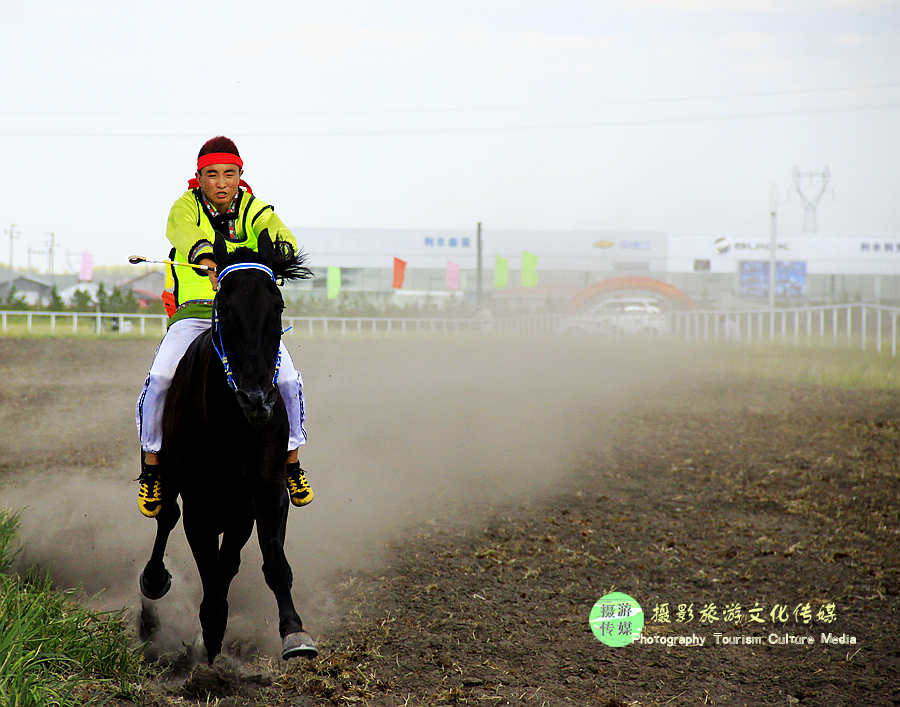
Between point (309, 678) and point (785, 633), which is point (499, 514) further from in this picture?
point (309, 678)

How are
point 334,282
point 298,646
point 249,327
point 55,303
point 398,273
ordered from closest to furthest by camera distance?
point 249,327
point 298,646
point 55,303
point 398,273
point 334,282

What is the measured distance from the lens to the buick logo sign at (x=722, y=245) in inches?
2058

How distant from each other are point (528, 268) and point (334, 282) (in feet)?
34.9

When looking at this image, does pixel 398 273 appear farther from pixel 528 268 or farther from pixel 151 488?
pixel 151 488

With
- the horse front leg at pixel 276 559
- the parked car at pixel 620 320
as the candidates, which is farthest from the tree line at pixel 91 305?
the horse front leg at pixel 276 559

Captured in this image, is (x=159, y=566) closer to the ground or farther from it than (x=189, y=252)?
closer to the ground

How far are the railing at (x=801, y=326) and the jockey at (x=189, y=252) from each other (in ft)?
65.1

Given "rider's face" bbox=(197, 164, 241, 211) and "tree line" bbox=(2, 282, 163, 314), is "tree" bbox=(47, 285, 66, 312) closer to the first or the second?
"tree line" bbox=(2, 282, 163, 314)

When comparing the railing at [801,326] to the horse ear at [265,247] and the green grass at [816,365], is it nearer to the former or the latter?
the green grass at [816,365]

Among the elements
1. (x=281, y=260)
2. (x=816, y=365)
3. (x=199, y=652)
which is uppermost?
(x=281, y=260)

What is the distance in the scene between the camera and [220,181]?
17.0ft

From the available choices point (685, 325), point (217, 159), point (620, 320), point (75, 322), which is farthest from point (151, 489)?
point (620, 320)

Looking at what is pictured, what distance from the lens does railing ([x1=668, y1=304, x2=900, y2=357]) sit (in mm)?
22547

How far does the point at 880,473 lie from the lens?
1068 cm
